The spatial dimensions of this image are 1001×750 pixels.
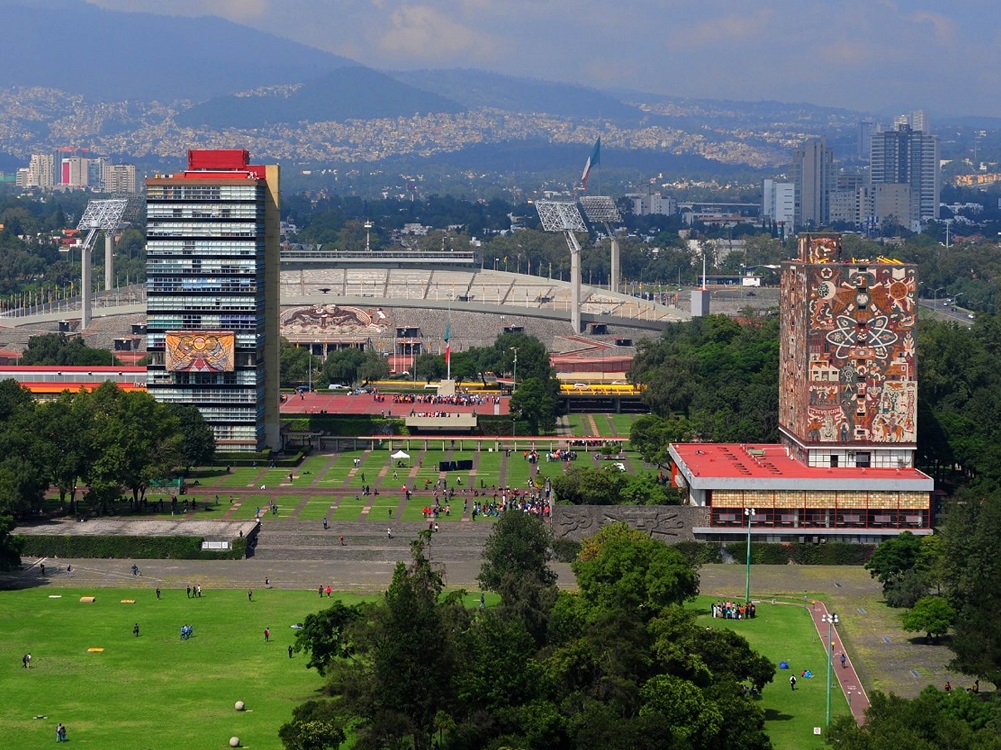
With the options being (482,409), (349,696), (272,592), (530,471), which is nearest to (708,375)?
(482,409)

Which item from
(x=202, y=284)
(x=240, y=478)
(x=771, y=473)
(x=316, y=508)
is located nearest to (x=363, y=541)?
(x=316, y=508)

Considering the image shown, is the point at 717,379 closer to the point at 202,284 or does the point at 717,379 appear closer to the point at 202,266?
the point at 202,284

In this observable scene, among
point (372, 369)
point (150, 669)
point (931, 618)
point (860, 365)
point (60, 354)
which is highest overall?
point (860, 365)

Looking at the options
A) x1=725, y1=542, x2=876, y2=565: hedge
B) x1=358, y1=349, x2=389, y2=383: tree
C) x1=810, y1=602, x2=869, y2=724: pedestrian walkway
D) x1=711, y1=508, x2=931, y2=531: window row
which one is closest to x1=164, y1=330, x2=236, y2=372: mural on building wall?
x1=711, y1=508, x2=931, y2=531: window row

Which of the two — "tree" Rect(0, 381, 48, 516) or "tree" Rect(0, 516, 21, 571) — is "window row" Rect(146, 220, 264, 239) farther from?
"tree" Rect(0, 516, 21, 571)

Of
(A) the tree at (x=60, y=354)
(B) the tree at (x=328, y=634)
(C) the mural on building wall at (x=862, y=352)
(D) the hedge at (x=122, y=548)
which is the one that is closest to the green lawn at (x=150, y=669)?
(B) the tree at (x=328, y=634)
